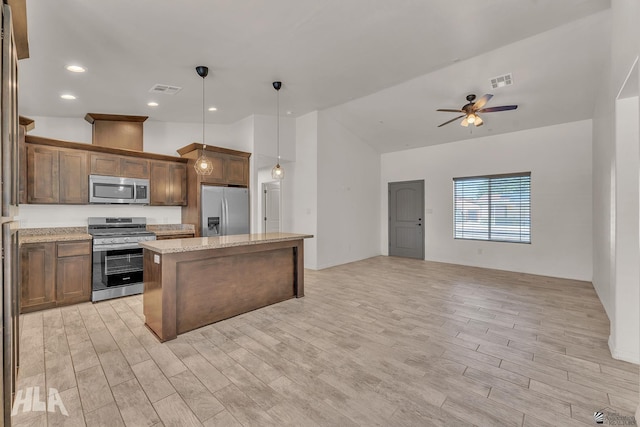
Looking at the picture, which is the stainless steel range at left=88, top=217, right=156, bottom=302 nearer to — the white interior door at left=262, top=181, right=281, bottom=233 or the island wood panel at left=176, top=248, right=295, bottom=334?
the island wood panel at left=176, top=248, right=295, bottom=334

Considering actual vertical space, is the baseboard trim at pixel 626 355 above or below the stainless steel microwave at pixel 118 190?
below

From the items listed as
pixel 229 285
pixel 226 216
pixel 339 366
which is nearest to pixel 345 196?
pixel 226 216

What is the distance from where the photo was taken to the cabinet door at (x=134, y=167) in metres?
4.73

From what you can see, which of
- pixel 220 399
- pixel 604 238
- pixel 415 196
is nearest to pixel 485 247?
pixel 415 196

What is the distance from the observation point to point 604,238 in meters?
3.64

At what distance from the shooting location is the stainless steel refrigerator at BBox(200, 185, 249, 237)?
17.0ft

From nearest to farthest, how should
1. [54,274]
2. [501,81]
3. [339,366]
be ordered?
1. [339,366]
2. [54,274]
3. [501,81]

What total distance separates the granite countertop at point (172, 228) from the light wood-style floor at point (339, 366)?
1.35 m

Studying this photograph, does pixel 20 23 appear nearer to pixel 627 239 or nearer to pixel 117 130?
pixel 117 130

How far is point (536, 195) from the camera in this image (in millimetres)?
5730

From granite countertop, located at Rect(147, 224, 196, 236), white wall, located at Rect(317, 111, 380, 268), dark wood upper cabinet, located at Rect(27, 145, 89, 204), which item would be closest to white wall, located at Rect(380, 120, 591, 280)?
white wall, located at Rect(317, 111, 380, 268)

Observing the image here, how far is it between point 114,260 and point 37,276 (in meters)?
0.80

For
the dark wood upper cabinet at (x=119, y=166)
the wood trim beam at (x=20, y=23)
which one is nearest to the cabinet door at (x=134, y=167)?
the dark wood upper cabinet at (x=119, y=166)

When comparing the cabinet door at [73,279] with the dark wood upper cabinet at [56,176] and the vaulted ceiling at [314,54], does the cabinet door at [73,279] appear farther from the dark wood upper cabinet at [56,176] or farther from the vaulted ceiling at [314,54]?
the vaulted ceiling at [314,54]
